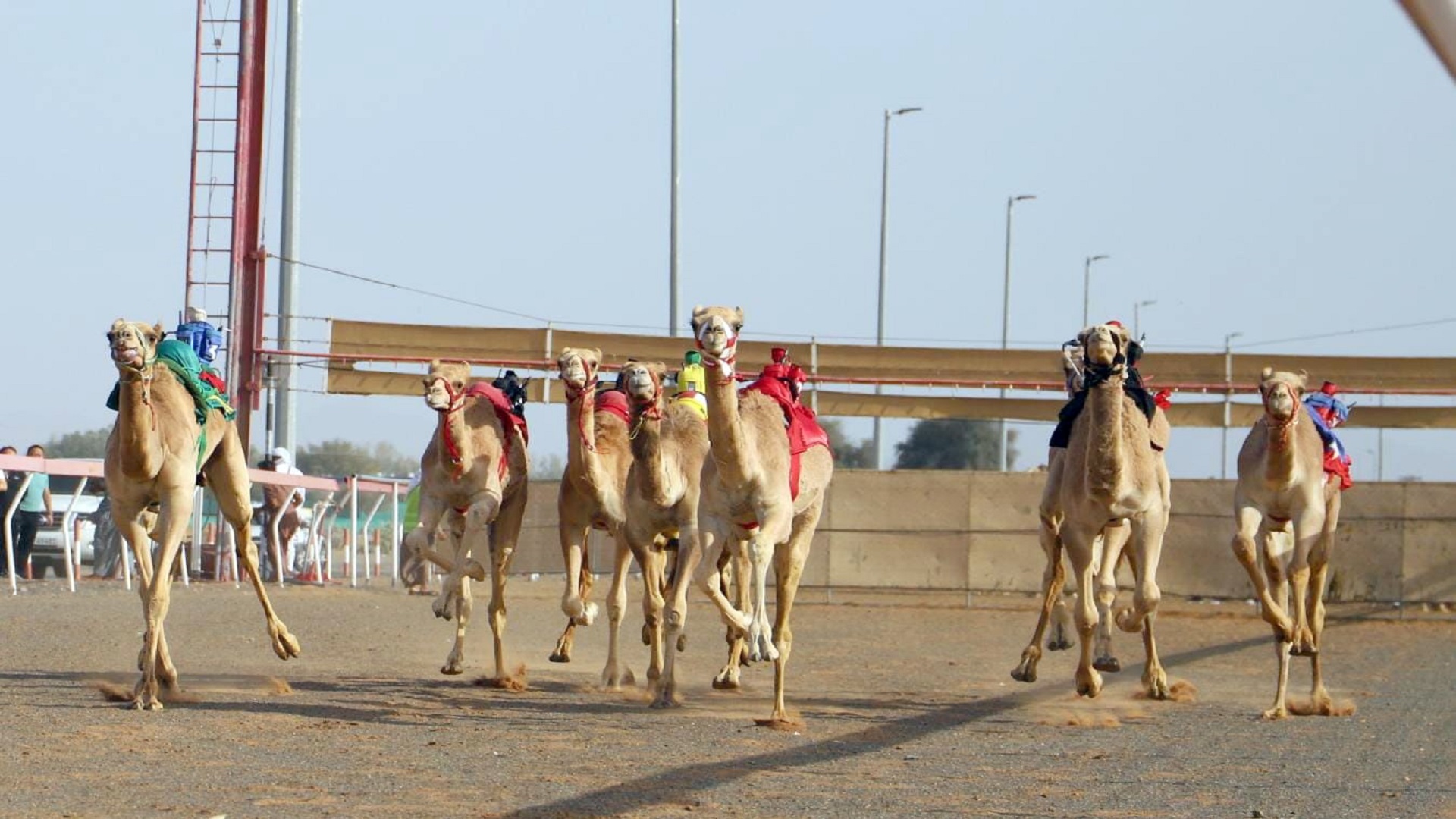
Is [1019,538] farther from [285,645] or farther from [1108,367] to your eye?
[285,645]

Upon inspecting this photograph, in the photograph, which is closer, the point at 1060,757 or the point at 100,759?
the point at 100,759

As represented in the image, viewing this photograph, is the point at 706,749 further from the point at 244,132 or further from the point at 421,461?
the point at 244,132

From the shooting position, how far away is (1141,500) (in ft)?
41.5

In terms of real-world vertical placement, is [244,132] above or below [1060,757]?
above

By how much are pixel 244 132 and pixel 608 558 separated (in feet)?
27.8

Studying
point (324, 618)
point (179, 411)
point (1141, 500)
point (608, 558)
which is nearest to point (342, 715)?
point (179, 411)

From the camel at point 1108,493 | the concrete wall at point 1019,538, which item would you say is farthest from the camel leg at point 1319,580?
the concrete wall at point 1019,538

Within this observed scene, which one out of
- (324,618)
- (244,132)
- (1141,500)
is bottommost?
(324,618)

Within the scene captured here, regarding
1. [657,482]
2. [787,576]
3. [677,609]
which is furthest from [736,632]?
[657,482]

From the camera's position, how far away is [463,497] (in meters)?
14.2

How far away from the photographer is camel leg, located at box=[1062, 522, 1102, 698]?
493 inches

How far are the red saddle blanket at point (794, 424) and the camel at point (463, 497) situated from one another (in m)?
2.16

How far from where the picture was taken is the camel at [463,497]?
13938 millimetres

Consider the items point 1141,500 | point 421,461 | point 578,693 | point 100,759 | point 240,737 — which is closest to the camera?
point 100,759
